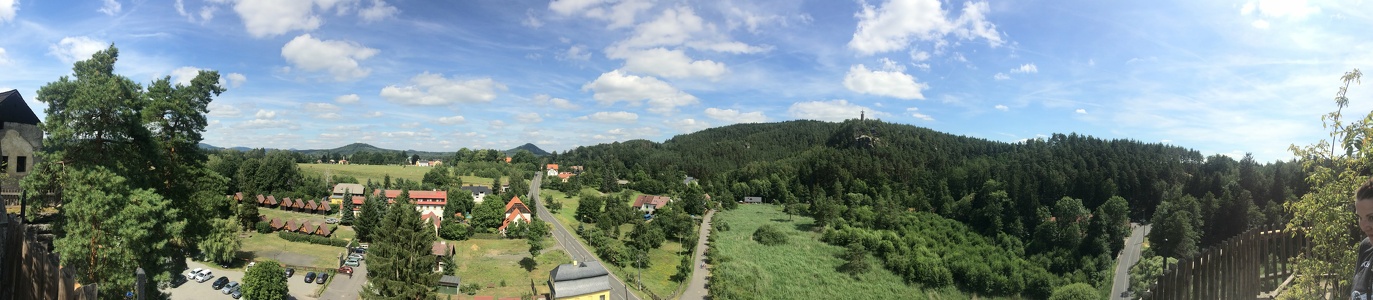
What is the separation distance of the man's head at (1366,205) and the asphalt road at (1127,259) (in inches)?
1419

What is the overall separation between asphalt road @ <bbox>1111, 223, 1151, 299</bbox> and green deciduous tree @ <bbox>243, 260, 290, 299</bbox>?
41445 millimetres

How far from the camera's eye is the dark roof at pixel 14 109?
11219mm

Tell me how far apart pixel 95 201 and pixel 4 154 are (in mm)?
4604

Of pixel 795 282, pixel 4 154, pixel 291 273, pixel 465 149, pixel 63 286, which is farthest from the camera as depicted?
pixel 465 149

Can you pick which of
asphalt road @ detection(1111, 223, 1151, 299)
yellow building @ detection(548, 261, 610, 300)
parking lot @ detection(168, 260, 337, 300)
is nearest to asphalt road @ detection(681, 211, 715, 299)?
yellow building @ detection(548, 261, 610, 300)

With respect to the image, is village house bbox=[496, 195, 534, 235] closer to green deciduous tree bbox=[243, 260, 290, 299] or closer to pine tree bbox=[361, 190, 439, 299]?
green deciduous tree bbox=[243, 260, 290, 299]

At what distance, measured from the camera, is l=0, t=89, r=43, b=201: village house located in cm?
1134

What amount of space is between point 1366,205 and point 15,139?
19.2 metres

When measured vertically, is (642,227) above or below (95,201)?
below

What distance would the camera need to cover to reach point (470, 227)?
1666 inches

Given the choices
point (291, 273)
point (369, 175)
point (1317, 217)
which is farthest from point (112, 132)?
point (369, 175)

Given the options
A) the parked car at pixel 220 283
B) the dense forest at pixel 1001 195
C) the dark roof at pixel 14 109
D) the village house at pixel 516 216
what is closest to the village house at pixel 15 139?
the dark roof at pixel 14 109

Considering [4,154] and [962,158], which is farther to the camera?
[962,158]

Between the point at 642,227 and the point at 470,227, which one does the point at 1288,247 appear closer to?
the point at 642,227
